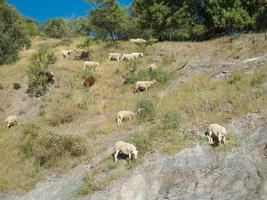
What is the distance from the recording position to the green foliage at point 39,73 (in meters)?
35.5

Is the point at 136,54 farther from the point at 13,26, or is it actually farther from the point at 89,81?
the point at 13,26

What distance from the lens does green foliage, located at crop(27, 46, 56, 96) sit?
35.5 metres

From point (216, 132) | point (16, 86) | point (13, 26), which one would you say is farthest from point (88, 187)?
point (13, 26)

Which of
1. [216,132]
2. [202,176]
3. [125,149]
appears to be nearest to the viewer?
[202,176]

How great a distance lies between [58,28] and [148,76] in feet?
152

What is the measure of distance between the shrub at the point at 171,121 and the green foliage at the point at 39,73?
12813 mm

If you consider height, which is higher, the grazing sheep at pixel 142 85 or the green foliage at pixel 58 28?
the green foliage at pixel 58 28

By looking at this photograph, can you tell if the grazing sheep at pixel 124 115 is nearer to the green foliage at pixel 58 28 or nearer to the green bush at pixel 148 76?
the green bush at pixel 148 76

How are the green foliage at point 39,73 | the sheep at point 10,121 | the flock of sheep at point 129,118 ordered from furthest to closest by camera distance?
the green foliage at point 39,73, the sheep at point 10,121, the flock of sheep at point 129,118

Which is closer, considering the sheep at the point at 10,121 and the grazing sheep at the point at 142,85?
the sheep at the point at 10,121

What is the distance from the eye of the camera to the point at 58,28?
78.2 meters

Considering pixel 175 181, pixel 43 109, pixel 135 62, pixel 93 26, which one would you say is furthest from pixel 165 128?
pixel 93 26

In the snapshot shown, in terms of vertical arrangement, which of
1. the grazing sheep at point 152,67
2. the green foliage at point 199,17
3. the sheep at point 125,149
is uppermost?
the green foliage at point 199,17

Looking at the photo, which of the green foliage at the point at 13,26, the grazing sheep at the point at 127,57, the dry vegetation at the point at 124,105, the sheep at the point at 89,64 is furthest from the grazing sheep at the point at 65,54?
the grazing sheep at the point at 127,57
